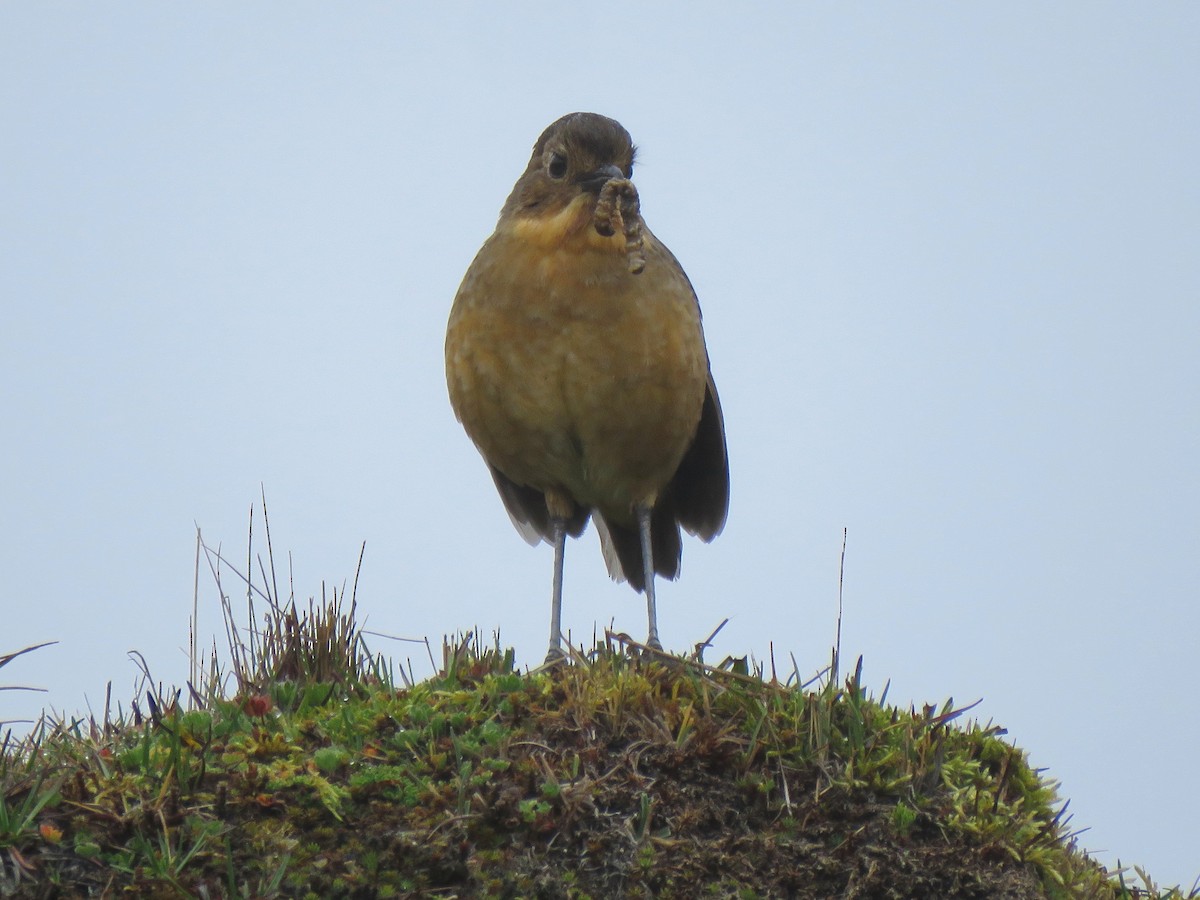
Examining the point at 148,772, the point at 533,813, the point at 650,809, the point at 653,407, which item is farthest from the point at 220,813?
the point at 653,407

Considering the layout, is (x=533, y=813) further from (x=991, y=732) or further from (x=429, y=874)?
(x=991, y=732)

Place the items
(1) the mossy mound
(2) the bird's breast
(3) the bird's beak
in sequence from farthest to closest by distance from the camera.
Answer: (3) the bird's beak < (2) the bird's breast < (1) the mossy mound

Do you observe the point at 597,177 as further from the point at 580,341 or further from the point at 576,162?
the point at 580,341

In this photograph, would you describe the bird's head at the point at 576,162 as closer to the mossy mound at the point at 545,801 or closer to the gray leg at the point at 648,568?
the gray leg at the point at 648,568

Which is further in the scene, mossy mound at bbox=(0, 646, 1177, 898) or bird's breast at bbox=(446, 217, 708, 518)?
bird's breast at bbox=(446, 217, 708, 518)

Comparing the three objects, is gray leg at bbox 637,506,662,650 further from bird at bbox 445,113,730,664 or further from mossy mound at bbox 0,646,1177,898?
mossy mound at bbox 0,646,1177,898

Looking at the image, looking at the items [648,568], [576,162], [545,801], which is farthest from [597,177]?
[545,801]

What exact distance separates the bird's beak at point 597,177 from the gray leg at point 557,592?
1680 millimetres

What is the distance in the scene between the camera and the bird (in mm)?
6312

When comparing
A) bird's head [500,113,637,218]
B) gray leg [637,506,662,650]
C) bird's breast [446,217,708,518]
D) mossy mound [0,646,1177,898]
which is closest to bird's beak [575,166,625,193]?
bird's head [500,113,637,218]

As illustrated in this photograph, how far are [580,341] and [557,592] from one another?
1293mm

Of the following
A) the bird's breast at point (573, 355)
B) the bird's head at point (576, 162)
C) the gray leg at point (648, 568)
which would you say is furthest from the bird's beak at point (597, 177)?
the gray leg at point (648, 568)

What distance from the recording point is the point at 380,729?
4.59m

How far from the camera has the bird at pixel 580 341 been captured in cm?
631
